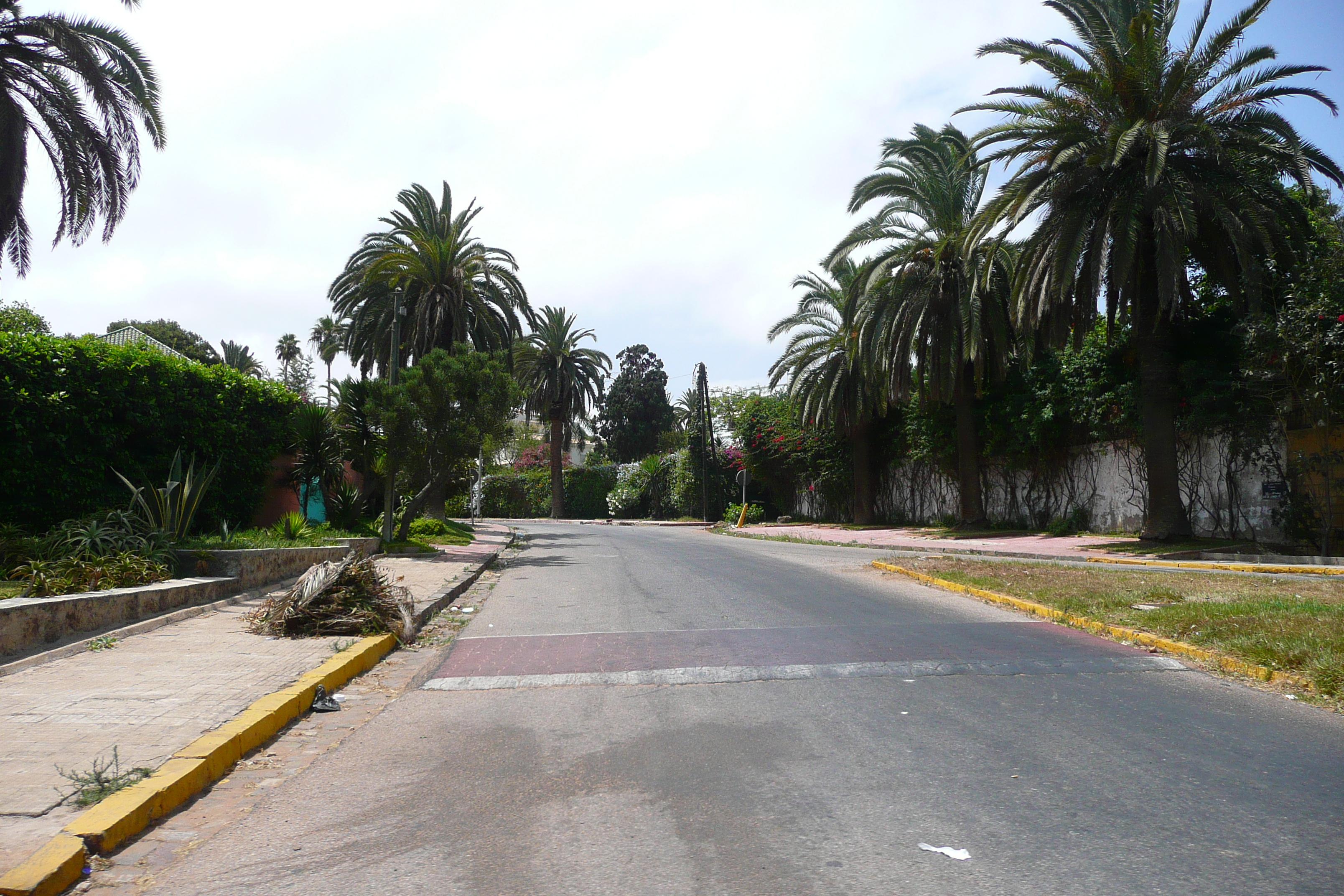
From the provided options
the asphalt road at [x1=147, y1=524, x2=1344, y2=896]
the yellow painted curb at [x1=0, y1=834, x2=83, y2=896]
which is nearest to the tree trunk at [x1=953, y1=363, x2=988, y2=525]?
the asphalt road at [x1=147, y1=524, x2=1344, y2=896]

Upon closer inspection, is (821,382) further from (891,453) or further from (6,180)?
(6,180)

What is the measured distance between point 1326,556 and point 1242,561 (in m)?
1.18

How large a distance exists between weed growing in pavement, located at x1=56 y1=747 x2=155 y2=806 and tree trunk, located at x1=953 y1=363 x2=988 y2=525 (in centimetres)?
2369

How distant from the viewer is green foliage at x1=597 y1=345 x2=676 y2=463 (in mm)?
70125

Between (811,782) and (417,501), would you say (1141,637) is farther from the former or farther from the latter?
(417,501)

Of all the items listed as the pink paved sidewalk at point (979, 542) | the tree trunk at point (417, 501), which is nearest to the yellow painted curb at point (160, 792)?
the tree trunk at point (417, 501)

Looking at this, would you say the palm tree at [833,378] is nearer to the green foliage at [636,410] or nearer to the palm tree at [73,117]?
the palm tree at [73,117]

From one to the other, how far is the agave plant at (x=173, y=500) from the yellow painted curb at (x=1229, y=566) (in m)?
14.9

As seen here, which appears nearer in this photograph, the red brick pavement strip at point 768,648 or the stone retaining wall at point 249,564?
the red brick pavement strip at point 768,648

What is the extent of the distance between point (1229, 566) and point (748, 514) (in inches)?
1047

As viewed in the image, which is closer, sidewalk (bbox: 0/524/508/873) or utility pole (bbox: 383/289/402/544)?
sidewalk (bbox: 0/524/508/873)

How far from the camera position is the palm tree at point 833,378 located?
3053 centimetres

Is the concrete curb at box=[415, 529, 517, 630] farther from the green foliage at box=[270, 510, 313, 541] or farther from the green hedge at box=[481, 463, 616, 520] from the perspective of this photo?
the green hedge at box=[481, 463, 616, 520]

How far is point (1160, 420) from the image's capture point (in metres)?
17.8
